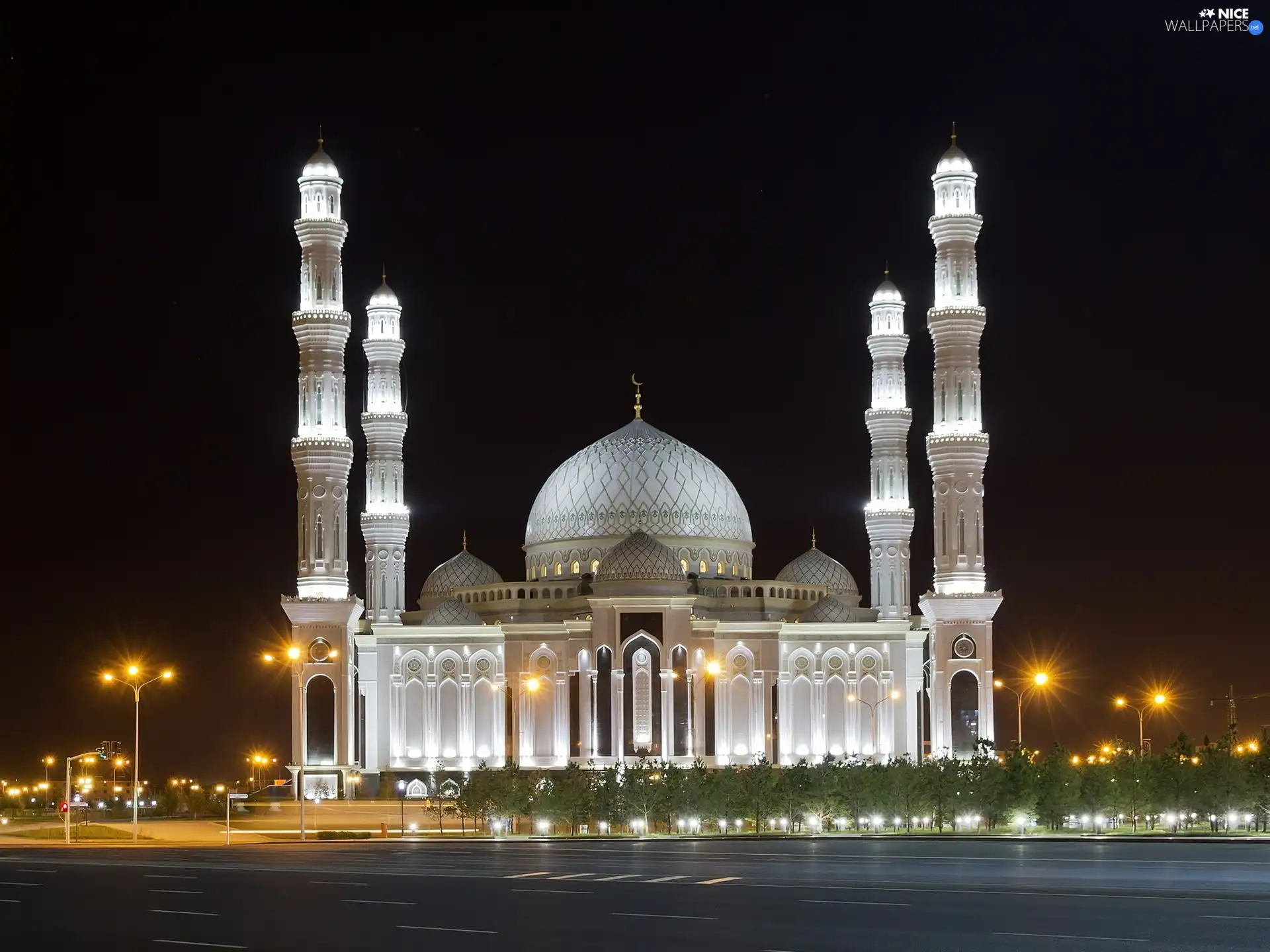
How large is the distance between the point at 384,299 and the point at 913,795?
3921 centimetres

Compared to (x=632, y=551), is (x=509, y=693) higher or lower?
lower

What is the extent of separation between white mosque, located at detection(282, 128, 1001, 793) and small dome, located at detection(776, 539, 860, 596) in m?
0.16

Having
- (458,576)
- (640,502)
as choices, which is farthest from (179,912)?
(458,576)

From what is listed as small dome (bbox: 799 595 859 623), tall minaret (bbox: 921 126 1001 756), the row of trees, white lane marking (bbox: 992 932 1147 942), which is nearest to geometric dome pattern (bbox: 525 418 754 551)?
small dome (bbox: 799 595 859 623)

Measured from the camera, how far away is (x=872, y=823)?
2147 inches

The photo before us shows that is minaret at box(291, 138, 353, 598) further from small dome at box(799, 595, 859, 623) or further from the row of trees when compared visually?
the row of trees

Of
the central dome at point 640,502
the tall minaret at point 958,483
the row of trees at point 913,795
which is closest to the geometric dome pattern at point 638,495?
the central dome at point 640,502

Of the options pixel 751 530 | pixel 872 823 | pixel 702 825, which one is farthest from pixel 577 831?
pixel 751 530

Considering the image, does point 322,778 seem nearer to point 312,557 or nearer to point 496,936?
point 312,557

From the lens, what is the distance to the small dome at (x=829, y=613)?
8012 cm

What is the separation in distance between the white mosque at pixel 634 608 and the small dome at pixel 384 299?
0.28ft

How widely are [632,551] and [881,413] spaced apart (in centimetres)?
1275

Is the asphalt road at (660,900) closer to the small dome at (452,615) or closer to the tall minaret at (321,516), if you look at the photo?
the tall minaret at (321,516)

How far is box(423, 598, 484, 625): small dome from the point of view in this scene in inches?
3155
